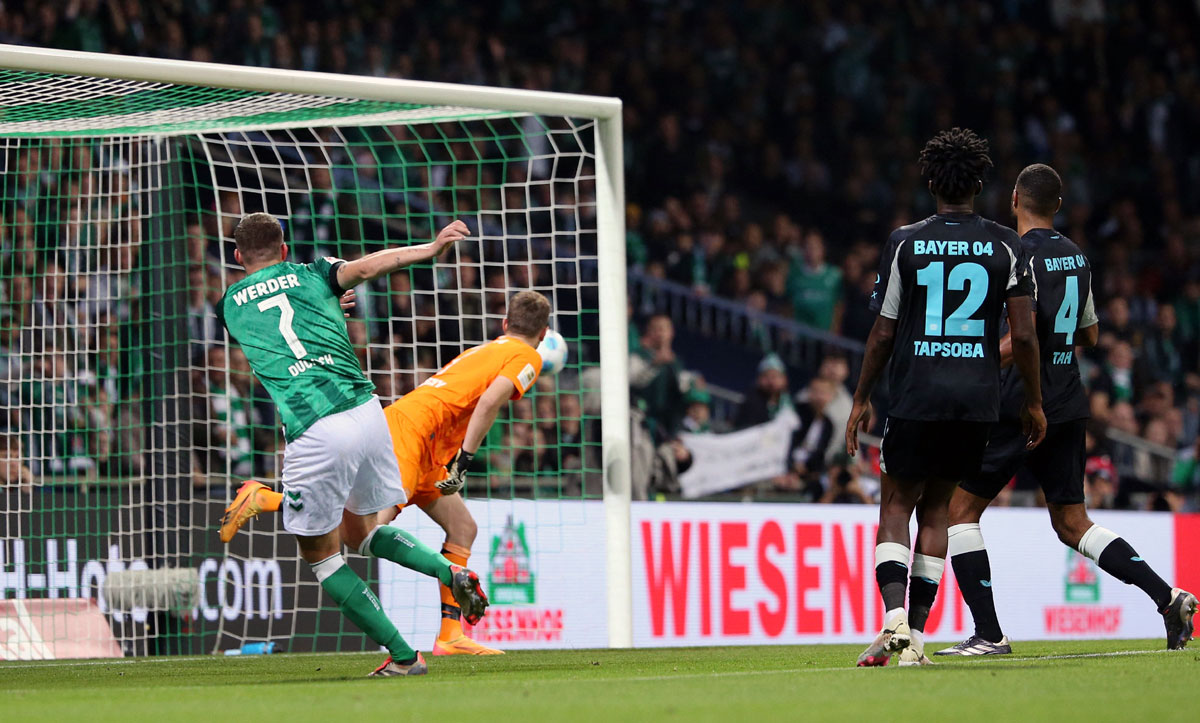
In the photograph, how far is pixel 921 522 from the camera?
5.71 metres

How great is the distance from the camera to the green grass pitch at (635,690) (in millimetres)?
3996

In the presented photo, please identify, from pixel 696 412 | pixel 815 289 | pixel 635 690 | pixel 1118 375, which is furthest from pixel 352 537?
pixel 1118 375

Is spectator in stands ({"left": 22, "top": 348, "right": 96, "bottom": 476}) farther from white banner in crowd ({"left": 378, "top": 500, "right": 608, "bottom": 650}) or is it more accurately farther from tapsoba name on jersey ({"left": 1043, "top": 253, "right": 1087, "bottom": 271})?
tapsoba name on jersey ({"left": 1043, "top": 253, "right": 1087, "bottom": 271})

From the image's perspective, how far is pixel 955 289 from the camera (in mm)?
5465

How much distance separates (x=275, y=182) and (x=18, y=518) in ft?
9.49

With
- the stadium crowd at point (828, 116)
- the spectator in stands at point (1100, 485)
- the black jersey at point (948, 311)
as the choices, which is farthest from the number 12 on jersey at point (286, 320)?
the spectator in stands at point (1100, 485)

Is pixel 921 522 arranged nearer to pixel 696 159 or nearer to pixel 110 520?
pixel 110 520

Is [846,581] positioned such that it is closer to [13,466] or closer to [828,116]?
[13,466]

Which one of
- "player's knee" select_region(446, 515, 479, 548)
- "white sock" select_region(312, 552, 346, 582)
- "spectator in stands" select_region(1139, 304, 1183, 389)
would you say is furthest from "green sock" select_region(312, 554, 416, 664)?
"spectator in stands" select_region(1139, 304, 1183, 389)

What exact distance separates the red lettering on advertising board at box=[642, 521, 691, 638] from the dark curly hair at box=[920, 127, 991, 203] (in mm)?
4243

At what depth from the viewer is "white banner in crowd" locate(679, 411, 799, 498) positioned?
1214cm

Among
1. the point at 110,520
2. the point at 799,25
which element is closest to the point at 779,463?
the point at 110,520

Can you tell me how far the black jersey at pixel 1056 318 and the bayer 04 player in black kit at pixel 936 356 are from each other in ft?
2.26

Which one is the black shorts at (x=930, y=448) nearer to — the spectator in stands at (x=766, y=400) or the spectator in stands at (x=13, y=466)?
the spectator in stands at (x=13, y=466)
